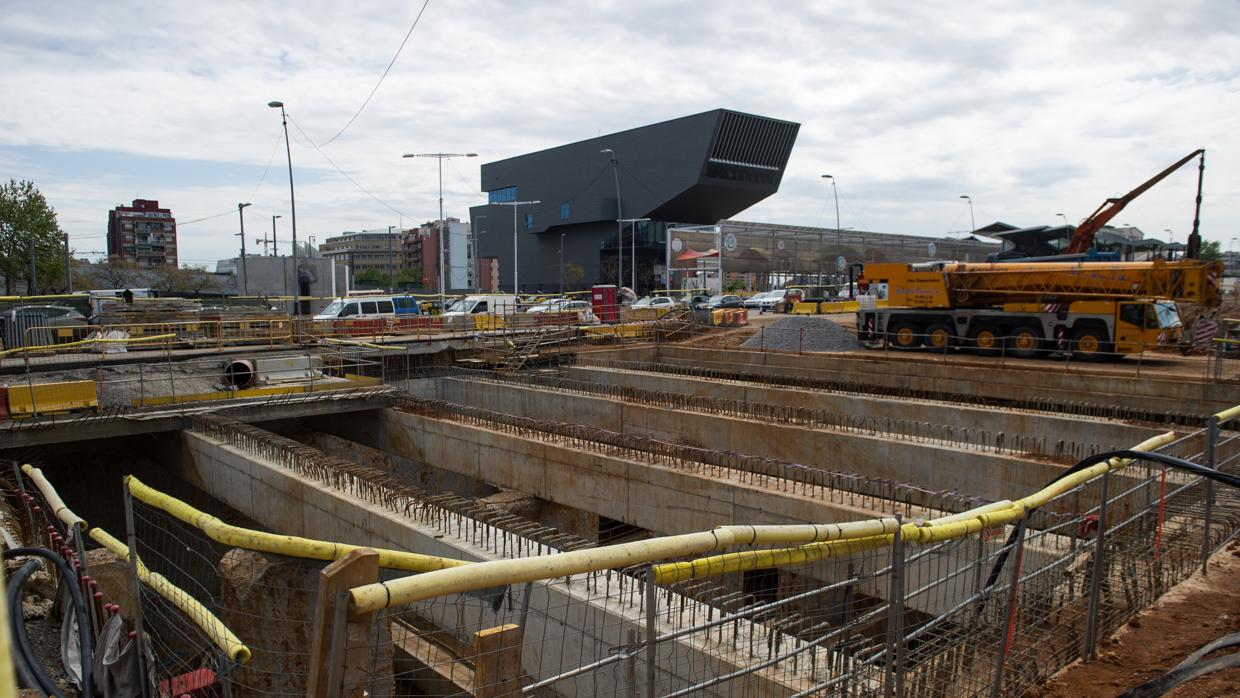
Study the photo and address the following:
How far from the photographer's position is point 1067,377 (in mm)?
17484

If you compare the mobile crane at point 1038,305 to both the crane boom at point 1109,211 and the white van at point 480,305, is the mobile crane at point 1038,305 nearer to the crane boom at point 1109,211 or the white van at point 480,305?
the crane boom at point 1109,211

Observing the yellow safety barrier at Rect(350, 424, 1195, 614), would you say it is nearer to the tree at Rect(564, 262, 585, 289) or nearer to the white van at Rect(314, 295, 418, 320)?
the white van at Rect(314, 295, 418, 320)

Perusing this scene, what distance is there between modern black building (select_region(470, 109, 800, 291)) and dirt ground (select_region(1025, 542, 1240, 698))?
187 feet

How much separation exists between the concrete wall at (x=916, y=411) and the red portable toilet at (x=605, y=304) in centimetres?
1009

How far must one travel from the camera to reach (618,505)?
488 inches

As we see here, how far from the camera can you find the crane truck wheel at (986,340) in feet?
70.2

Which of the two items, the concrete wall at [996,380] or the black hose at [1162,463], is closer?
the black hose at [1162,463]

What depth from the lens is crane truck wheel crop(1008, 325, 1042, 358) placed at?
2064cm

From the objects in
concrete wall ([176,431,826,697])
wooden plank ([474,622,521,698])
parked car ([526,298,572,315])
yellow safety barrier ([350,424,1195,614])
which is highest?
parked car ([526,298,572,315])

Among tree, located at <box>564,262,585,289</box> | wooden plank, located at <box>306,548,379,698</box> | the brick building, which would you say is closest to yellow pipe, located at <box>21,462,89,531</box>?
wooden plank, located at <box>306,548,379,698</box>

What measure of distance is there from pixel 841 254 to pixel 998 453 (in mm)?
57517

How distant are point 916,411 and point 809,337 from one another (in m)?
9.69

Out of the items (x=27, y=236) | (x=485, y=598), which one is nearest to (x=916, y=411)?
(x=485, y=598)

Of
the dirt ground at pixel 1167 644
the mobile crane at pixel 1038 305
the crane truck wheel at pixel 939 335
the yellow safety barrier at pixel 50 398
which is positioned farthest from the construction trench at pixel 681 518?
the mobile crane at pixel 1038 305
